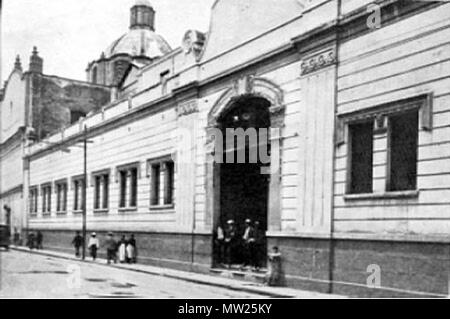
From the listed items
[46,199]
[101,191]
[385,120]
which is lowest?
[46,199]

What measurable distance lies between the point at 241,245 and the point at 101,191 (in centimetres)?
1237

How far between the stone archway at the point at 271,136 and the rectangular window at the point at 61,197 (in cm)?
1768

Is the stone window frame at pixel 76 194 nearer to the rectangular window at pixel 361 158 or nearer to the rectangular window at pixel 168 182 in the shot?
the rectangular window at pixel 168 182

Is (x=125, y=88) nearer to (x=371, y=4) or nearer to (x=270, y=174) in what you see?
(x=270, y=174)

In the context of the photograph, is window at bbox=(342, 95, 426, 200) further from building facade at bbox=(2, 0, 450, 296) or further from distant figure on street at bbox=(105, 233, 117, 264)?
distant figure on street at bbox=(105, 233, 117, 264)

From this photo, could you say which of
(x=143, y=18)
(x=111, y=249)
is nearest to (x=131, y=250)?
(x=111, y=249)

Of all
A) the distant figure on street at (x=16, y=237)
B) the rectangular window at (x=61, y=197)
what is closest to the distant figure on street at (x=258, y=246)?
the rectangular window at (x=61, y=197)

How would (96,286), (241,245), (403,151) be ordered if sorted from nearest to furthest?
(403,151) < (96,286) < (241,245)

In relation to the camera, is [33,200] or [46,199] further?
Answer: [33,200]

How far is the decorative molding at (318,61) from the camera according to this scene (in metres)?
15.3

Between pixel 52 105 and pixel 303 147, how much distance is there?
101 feet

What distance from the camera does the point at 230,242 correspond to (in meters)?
20.1

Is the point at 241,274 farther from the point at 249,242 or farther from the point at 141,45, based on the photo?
the point at 141,45

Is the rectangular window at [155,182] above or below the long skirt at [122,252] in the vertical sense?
above
